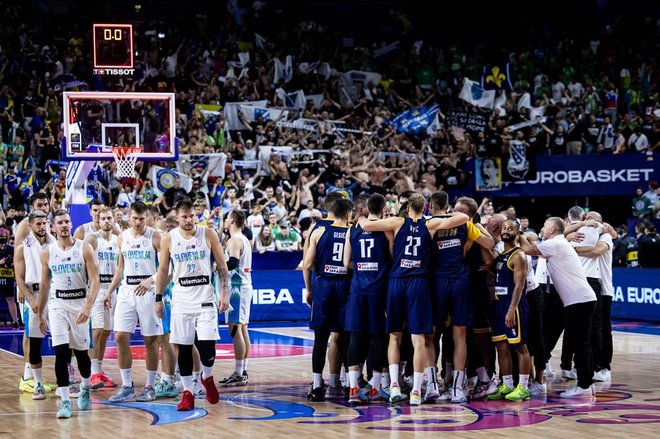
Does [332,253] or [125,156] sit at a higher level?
[125,156]

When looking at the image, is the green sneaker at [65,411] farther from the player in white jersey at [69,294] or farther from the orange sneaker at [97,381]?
the orange sneaker at [97,381]

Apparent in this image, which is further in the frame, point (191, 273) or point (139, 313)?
point (139, 313)

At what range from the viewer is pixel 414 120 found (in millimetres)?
26672

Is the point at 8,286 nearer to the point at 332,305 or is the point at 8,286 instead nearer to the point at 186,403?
the point at 186,403

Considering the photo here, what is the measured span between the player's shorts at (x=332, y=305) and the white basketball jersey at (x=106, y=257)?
277 centimetres

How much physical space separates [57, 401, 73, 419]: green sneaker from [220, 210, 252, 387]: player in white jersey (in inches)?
99.0

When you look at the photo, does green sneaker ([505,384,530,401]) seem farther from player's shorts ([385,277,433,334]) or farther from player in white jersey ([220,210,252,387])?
player in white jersey ([220,210,252,387])

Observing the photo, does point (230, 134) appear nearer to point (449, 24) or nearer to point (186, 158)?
point (186, 158)

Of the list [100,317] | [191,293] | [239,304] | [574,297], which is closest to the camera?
[191,293]

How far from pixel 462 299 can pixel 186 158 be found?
12.7 meters

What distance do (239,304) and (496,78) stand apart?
1864 centimetres

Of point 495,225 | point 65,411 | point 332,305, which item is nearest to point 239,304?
point 332,305

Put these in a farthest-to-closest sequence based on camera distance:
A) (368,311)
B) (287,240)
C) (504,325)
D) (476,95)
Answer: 1. (476,95)
2. (287,240)
3. (504,325)
4. (368,311)

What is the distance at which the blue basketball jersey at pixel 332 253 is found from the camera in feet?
36.4
